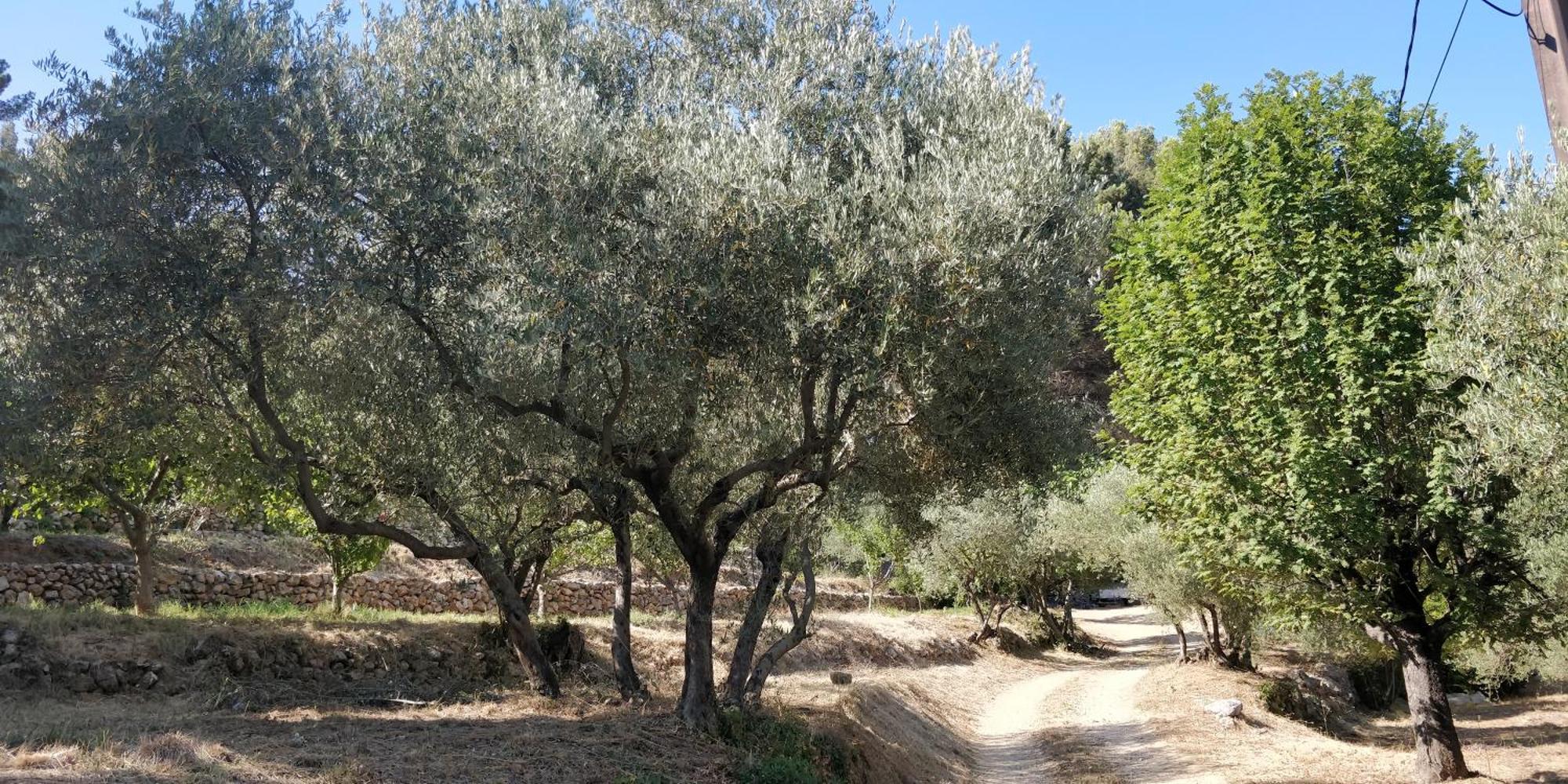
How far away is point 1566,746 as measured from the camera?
70.0ft

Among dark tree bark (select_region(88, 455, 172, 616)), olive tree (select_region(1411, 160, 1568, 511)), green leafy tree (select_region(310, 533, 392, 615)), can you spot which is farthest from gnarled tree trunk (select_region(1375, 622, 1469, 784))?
dark tree bark (select_region(88, 455, 172, 616))

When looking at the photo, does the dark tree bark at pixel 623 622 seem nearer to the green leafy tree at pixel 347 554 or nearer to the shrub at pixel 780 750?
the shrub at pixel 780 750

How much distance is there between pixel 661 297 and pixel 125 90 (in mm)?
6326

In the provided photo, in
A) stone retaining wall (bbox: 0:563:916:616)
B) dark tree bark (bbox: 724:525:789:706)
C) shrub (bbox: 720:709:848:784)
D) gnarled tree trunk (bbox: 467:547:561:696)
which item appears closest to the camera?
shrub (bbox: 720:709:848:784)

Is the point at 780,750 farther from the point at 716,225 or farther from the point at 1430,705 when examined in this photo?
the point at 1430,705

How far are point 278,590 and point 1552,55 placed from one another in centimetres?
3187

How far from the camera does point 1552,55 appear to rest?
27.2 feet

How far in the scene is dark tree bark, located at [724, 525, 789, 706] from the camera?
15141 mm

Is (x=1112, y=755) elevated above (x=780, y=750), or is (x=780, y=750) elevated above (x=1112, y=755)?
(x=780, y=750)

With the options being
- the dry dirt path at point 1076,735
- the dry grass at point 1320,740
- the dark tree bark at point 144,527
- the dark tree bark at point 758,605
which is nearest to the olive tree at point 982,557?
the dry dirt path at point 1076,735

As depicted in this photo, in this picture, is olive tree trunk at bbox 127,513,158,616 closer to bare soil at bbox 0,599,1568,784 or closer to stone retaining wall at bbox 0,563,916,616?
stone retaining wall at bbox 0,563,916,616

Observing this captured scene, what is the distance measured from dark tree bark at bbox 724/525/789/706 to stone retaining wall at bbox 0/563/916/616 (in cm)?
1455

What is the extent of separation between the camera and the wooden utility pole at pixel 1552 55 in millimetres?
8070

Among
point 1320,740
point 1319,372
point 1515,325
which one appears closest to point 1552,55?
point 1515,325
